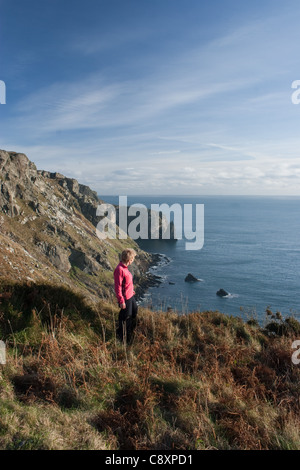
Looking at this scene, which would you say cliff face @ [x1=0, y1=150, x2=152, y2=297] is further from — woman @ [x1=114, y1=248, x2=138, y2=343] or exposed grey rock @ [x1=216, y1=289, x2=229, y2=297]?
woman @ [x1=114, y1=248, x2=138, y2=343]

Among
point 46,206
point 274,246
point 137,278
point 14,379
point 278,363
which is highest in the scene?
point 46,206

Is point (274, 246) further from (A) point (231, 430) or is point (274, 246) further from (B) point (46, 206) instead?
(A) point (231, 430)

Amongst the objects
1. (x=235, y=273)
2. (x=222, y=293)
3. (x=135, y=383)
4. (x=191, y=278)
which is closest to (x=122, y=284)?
(x=135, y=383)

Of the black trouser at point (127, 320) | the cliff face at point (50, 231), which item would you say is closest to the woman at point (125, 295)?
the black trouser at point (127, 320)

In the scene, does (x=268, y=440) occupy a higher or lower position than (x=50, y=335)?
lower

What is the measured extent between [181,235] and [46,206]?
10437 cm

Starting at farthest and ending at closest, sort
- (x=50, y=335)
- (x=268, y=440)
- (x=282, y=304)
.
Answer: (x=282, y=304) → (x=50, y=335) → (x=268, y=440)

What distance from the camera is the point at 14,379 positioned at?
4809 mm

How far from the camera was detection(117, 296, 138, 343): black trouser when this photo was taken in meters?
6.92

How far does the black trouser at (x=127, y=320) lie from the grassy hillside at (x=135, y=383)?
271 millimetres

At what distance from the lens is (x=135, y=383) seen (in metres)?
4.82

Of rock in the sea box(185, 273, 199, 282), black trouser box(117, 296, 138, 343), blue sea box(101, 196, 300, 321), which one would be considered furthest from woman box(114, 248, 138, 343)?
rock in the sea box(185, 273, 199, 282)

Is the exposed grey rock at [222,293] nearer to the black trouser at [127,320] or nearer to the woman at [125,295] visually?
the black trouser at [127,320]
